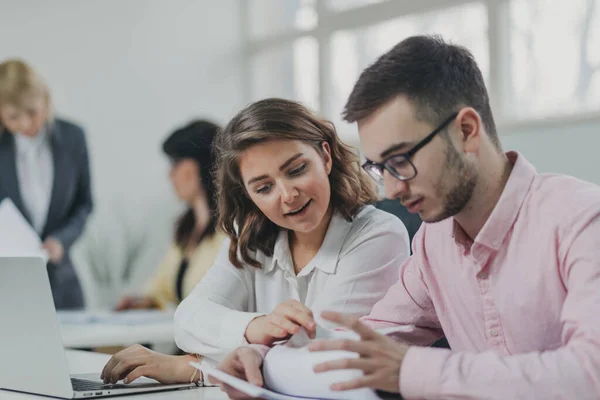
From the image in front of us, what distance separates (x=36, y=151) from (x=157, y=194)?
1.39 m

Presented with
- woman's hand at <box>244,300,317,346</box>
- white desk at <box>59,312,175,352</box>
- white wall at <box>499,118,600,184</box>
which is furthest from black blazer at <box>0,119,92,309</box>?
woman's hand at <box>244,300,317,346</box>

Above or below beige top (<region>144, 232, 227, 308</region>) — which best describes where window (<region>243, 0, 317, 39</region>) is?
above

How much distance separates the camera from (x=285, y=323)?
1.35 meters

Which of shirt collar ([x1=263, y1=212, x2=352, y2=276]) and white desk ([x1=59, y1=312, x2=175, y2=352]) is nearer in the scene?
shirt collar ([x1=263, y1=212, x2=352, y2=276])

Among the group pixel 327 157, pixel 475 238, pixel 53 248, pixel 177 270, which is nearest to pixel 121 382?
pixel 327 157

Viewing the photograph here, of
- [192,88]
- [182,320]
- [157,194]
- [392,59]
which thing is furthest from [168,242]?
[392,59]

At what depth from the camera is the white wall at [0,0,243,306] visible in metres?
5.39

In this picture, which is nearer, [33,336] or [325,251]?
[33,336]

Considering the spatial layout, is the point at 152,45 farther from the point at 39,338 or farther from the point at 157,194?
the point at 39,338

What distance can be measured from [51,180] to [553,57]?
2909 mm

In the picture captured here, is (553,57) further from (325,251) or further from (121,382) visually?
(121,382)

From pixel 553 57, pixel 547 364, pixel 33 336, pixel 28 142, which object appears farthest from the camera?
pixel 28 142

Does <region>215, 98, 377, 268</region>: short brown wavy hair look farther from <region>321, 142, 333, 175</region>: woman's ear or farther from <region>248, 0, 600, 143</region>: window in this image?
<region>248, 0, 600, 143</region>: window

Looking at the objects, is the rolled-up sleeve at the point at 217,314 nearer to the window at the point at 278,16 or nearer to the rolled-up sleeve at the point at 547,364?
the rolled-up sleeve at the point at 547,364
